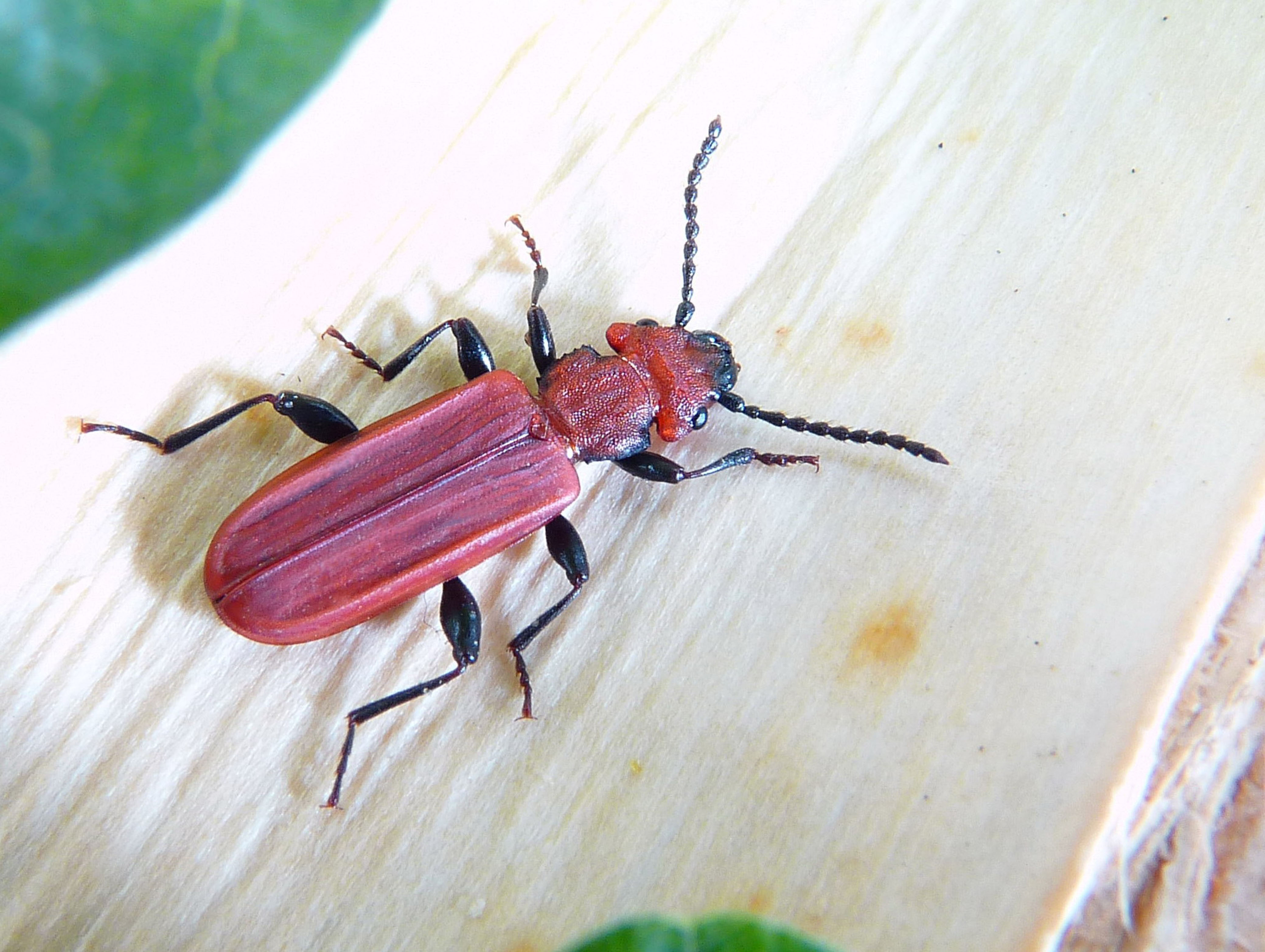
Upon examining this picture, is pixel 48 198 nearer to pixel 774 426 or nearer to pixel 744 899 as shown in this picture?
pixel 774 426

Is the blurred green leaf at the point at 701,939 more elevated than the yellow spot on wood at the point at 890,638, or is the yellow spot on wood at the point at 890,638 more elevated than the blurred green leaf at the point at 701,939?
the yellow spot on wood at the point at 890,638

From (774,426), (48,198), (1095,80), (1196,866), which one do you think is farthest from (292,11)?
(1196,866)

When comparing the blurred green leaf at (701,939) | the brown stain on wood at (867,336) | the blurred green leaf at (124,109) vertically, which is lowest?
the blurred green leaf at (701,939)

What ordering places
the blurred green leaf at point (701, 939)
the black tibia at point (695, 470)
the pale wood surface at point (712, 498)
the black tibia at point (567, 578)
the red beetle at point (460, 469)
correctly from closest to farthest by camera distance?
1. the blurred green leaf at point (701, 939)
2. the pale wood surface at point (712, 498)
3. the red beetle at point (460, 469)
4. the black tibia at point (567, 578)
5. the black tibia at point (695, 470)

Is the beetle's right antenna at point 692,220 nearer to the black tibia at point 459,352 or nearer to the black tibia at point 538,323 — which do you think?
the black tibia at point 538,323

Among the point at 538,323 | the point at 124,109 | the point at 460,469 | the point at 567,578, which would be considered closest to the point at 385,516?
the point at 460,469

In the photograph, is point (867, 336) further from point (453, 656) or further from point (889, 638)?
point (453, 656)

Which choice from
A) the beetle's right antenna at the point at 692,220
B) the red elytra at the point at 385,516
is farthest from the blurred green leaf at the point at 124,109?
the beetle's right antenna at the point at 692,220
